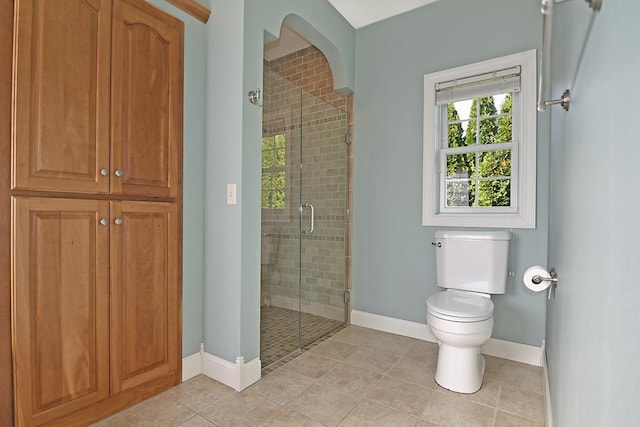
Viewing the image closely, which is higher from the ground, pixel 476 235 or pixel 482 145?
pixel 482 145

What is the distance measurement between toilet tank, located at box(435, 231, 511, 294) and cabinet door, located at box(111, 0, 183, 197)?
1.82m

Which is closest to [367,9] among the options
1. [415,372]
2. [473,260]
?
[473,260]

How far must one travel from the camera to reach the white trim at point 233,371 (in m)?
1.94

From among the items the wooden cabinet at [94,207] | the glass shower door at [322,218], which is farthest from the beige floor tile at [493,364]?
the wooden cabinet at [94,207]

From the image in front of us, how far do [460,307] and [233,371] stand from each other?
4.42ft

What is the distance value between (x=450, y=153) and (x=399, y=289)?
1.16m

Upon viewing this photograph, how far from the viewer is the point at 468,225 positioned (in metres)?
2.48

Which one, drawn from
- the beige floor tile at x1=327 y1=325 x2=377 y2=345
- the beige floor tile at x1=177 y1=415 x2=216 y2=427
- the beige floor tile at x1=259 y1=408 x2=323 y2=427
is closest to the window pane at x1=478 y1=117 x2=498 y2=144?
the beige floor tile at x1=327 y1=325 x2=377 y2=345

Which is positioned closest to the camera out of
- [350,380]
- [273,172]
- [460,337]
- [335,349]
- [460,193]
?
[460,337]

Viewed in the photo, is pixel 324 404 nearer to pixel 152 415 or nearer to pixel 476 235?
pixel 152 415

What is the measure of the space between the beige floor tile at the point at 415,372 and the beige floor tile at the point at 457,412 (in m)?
0.15

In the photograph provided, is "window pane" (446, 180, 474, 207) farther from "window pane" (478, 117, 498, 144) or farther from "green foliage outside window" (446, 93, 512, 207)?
"window pane" (478, 117, 498, 144)

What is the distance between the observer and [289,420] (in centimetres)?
166

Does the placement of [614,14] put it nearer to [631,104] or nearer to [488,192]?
[631,104]
